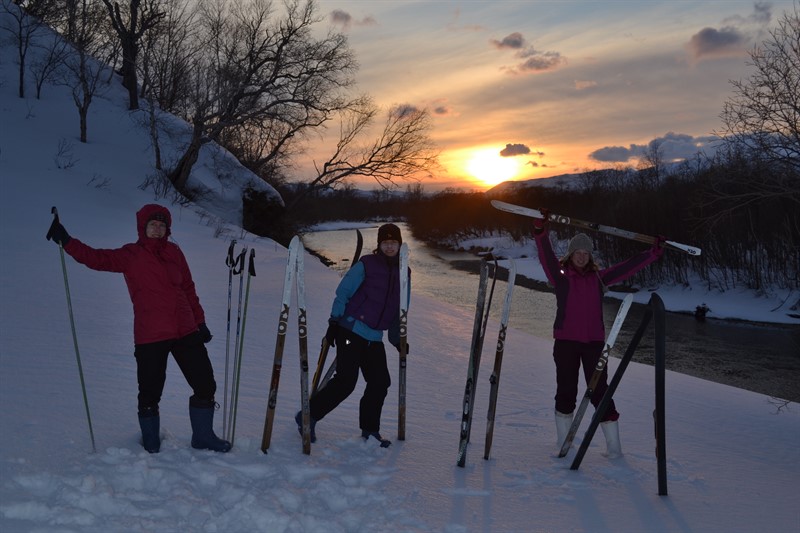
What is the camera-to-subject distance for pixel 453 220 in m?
59.5

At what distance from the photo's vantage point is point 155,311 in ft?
12.4

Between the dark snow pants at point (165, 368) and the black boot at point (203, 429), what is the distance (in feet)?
0.12

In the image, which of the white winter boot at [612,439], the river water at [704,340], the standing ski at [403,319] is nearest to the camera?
the standing ski at [403,319]

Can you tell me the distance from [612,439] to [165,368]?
3.30 meters

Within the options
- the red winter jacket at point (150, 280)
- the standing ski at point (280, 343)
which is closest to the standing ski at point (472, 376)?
the standing ski at point (280, 343)

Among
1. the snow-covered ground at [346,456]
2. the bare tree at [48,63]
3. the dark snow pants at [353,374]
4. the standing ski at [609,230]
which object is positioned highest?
the bare tree at [48,63]

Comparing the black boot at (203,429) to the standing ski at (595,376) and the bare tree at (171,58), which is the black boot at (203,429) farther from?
the bare tree at (171,58)

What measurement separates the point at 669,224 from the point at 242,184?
1913 cm

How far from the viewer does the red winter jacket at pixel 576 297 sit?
468cm

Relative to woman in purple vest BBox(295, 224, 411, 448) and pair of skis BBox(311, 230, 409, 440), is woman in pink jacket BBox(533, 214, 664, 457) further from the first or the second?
woman in purple vest BBox(295, 224, 411, 448)

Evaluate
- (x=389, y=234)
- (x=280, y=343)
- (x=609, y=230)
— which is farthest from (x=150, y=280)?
(x=609, y=230)

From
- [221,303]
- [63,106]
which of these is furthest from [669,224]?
[63,106]

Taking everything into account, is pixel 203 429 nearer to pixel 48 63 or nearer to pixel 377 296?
pixel 377 296

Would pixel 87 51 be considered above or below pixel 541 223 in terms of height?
above
